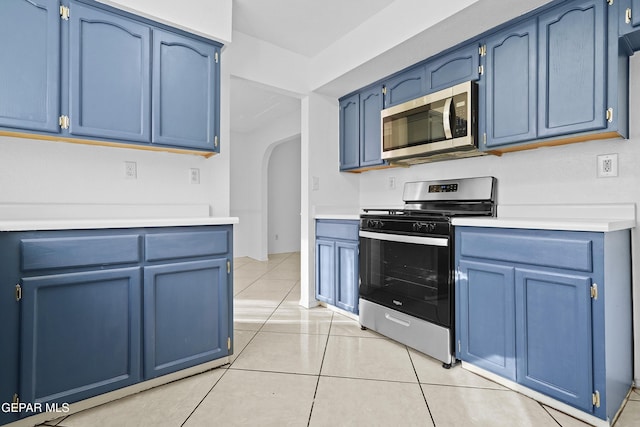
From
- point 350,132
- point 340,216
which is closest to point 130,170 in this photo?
point 340,216

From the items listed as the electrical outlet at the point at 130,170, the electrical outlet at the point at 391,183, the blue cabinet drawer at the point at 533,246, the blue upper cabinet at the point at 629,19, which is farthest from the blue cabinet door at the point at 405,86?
the electrical outlet at the point at 130,170

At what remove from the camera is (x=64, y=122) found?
174 centimetres

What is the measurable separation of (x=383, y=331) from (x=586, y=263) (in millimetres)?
1385

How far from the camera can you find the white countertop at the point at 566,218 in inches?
58.2

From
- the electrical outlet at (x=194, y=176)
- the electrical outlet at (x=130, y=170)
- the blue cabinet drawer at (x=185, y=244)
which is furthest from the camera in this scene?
the electrical outlet at (x=194, y=176)

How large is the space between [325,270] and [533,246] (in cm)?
186

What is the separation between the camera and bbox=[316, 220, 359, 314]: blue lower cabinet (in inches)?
111

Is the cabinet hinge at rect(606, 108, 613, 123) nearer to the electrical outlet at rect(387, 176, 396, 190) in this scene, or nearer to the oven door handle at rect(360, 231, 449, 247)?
the oven door handle at rect(360, 231, 449, 247)

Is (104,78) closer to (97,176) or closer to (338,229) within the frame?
(97,176)

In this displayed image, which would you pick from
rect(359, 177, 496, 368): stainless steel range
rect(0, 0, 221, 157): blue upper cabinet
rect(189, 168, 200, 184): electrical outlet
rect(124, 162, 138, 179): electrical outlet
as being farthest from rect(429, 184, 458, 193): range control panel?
rect(124, 162, 138, 179): electrical outlet

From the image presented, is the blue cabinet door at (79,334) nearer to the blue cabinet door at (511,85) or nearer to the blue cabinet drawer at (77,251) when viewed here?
the blue cabinet drawer at (77,251)

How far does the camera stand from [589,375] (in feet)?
4.76

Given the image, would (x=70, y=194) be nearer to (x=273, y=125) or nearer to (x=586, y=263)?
(x=586, y=263)

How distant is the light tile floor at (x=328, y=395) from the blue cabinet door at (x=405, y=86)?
198 cm
